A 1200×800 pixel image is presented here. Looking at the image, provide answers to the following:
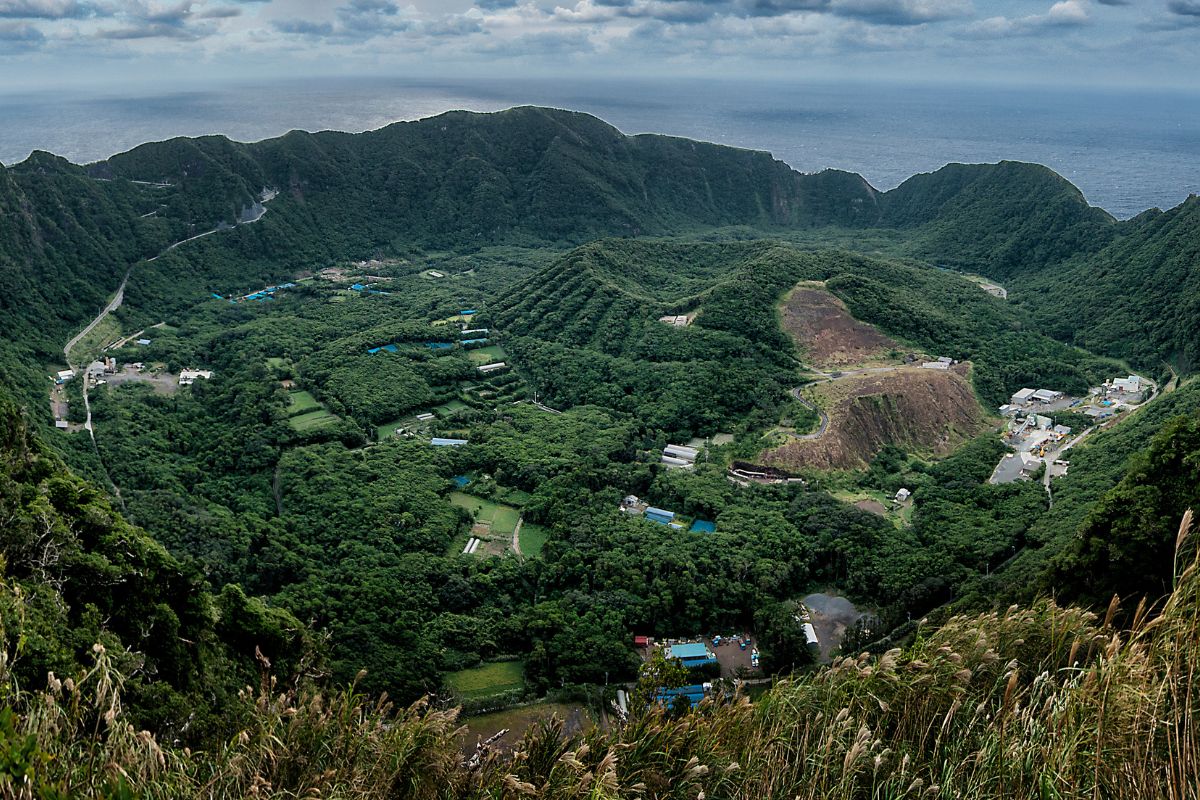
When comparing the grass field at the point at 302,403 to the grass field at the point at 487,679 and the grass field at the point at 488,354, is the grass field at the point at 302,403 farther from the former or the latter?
the grass field at the point at 487,679

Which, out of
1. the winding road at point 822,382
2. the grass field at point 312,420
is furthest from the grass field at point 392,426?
the winding road at point 822,382

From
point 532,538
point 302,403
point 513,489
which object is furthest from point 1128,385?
point 302,403

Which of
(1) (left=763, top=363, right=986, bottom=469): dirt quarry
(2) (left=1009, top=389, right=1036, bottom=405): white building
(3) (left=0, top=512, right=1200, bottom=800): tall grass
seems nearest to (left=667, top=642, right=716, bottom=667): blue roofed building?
(1) (left=763, top=363, right=986, bottom=469): dirt quarry

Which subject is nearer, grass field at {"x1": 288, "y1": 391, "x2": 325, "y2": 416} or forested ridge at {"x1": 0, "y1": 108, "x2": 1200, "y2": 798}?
forested ridge at {"x1": 0, "y1": 108, "x2": 1200, "y2": 798}

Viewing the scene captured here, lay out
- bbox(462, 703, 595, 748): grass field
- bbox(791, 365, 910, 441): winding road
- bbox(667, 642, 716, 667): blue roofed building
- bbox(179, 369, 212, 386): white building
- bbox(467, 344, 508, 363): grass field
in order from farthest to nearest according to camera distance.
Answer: bbox(467, 344, 508, 363): grass field → bbox(179, 369, 212, 386): white building → bbox(791, 365, 910, 441): winding road → bbox(667, 642, 716, 667): blue roofed building → bbox(462, 703, 595, 748): grass field

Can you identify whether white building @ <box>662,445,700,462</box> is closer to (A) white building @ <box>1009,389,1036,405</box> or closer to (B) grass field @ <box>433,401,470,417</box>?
(B) grass field @ <box>433,401,470,417</box>

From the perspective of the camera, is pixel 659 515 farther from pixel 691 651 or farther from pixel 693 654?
pixel 693 654
